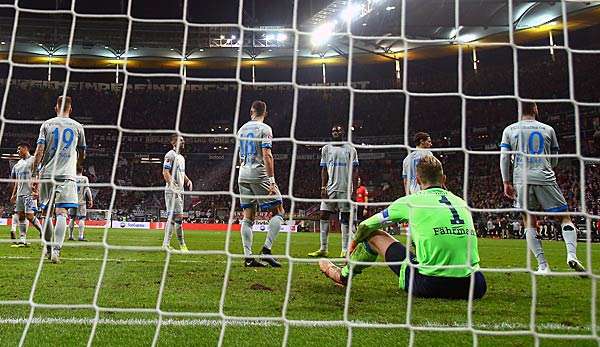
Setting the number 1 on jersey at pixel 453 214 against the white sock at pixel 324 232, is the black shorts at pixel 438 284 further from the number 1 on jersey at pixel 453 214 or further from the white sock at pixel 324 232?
the white sock at pixel 324 232

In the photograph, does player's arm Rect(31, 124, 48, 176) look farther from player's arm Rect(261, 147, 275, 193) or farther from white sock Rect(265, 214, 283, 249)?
white sock Rect(265, 214, 283, 249)

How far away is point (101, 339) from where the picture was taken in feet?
8.74

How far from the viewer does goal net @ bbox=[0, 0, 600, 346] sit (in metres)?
3.25

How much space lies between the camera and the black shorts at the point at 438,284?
3.64 m

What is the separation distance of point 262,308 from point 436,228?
1298 mm

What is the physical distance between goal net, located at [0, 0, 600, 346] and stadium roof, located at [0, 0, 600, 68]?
100 millimetres

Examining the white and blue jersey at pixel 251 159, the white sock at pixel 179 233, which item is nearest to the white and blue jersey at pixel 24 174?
the white sock at pixel 179 233

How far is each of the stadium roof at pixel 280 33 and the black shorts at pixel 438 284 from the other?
14.9 m

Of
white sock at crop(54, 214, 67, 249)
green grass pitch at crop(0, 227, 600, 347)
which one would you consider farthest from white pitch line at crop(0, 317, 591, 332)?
white sock at crop(54, 214, 67, 249)

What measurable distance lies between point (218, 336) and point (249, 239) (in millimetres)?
2953

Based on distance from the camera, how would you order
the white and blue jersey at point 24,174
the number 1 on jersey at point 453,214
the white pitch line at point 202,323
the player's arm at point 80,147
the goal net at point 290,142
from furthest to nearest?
1. the white and blue jersey at point 24,174
2. the player's arm at point 80,147
3. the number 1 on jersey at point 453,214
4. the goal net at point 290,142
5. the white pitch line at point 202,323

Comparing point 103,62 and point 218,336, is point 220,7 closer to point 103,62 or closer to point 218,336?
point 103,62

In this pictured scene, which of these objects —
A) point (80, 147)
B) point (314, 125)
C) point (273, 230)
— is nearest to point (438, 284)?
point (273, 230)

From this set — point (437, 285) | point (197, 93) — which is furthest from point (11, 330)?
point (197, 93)
